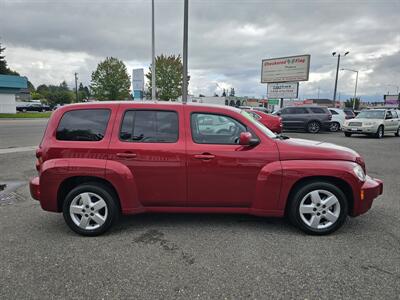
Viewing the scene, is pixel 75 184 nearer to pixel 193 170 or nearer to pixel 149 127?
pixel 149 127

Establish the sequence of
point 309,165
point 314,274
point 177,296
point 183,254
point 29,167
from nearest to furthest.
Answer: point 177,296, point 314,274, point 183,254, point 309,165, point 29,167

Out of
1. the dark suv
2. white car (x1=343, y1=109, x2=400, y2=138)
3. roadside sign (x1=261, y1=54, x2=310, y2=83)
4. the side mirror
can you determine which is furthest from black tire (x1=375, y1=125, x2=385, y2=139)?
the side mirror

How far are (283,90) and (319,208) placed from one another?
29050 mm

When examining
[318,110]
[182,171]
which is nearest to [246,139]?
[182,171]

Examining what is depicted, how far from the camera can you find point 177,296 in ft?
8.73

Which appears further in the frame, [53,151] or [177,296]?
[53,151]

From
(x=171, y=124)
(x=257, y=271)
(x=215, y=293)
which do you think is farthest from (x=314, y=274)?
(x=171, y=124)

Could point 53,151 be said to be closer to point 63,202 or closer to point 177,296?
point 63,202

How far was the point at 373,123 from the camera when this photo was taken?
16.7 m

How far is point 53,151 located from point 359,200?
3.91 metres

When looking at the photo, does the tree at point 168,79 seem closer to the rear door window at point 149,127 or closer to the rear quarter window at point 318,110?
the rear quarter window at point 318,110

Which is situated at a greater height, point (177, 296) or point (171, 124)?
point (171, 124)

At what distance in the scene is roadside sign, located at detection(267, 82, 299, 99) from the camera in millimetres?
30427

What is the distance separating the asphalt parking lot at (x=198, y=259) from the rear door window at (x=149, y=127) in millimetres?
1225
